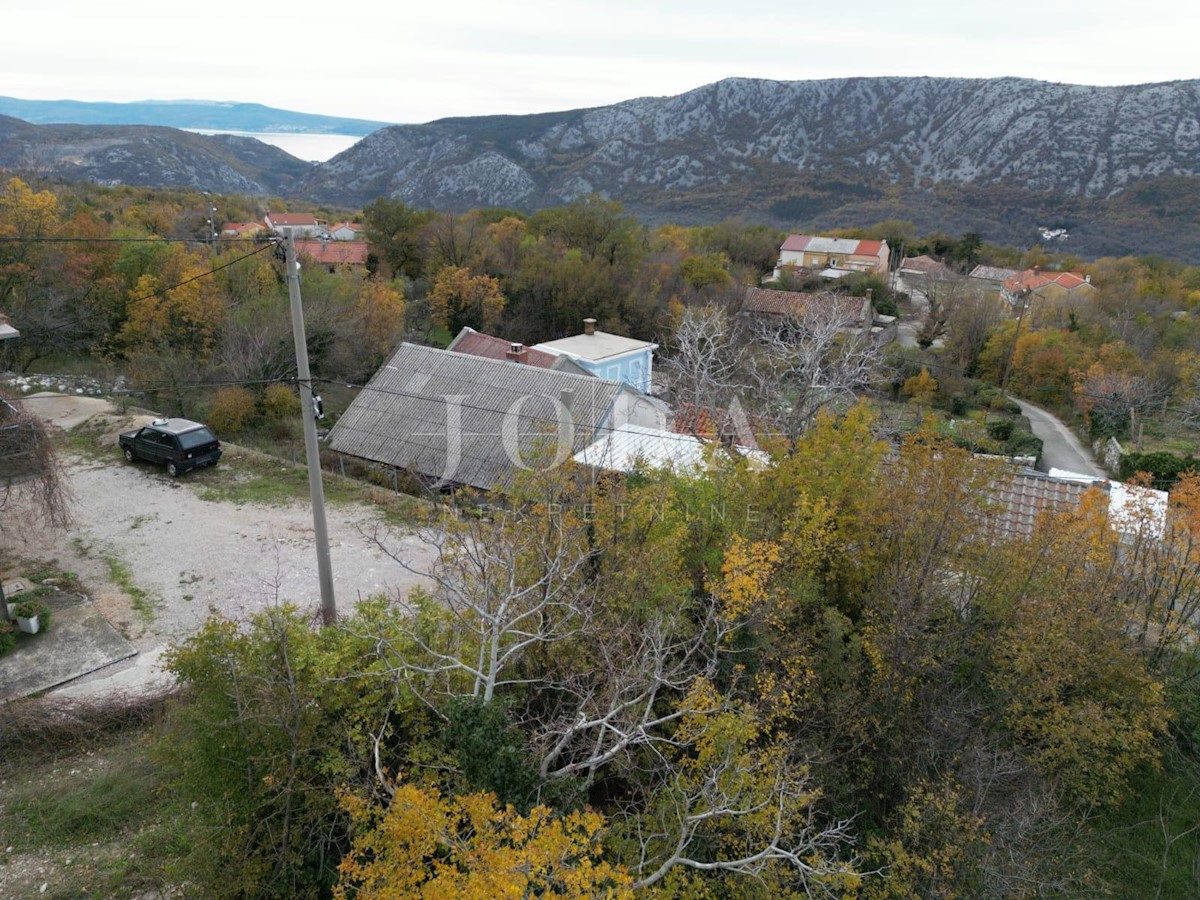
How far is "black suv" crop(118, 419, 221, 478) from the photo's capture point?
60.4ft

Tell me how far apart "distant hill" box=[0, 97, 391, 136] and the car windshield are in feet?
358

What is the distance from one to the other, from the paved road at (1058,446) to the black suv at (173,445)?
29.9 m

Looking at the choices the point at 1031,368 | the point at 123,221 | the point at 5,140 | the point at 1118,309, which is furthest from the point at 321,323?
the point at 5,140

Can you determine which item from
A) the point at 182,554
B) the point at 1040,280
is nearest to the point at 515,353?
the point at 182,554

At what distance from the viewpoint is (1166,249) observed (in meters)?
74.9

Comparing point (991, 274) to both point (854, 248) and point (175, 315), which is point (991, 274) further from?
point (175, 315)

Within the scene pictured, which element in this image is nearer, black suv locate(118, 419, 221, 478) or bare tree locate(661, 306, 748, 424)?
bare tree locate(661, 306, 748, 424)

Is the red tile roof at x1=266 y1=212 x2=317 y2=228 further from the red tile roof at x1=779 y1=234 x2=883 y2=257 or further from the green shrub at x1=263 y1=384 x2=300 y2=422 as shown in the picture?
the red tile roof at x1=779 y1=234 x2=883 y2=257

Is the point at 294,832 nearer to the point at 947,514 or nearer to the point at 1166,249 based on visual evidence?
the point at 947,514

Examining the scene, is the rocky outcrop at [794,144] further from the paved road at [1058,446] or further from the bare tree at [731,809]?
the bare tree at [731,809]

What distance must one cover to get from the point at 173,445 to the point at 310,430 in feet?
33.9

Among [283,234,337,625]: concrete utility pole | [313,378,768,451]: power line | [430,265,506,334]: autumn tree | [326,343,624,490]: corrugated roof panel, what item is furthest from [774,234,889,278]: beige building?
[283,234,337,625]: concrete utility pole

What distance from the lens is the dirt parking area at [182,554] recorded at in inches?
506

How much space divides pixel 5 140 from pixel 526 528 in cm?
10426
